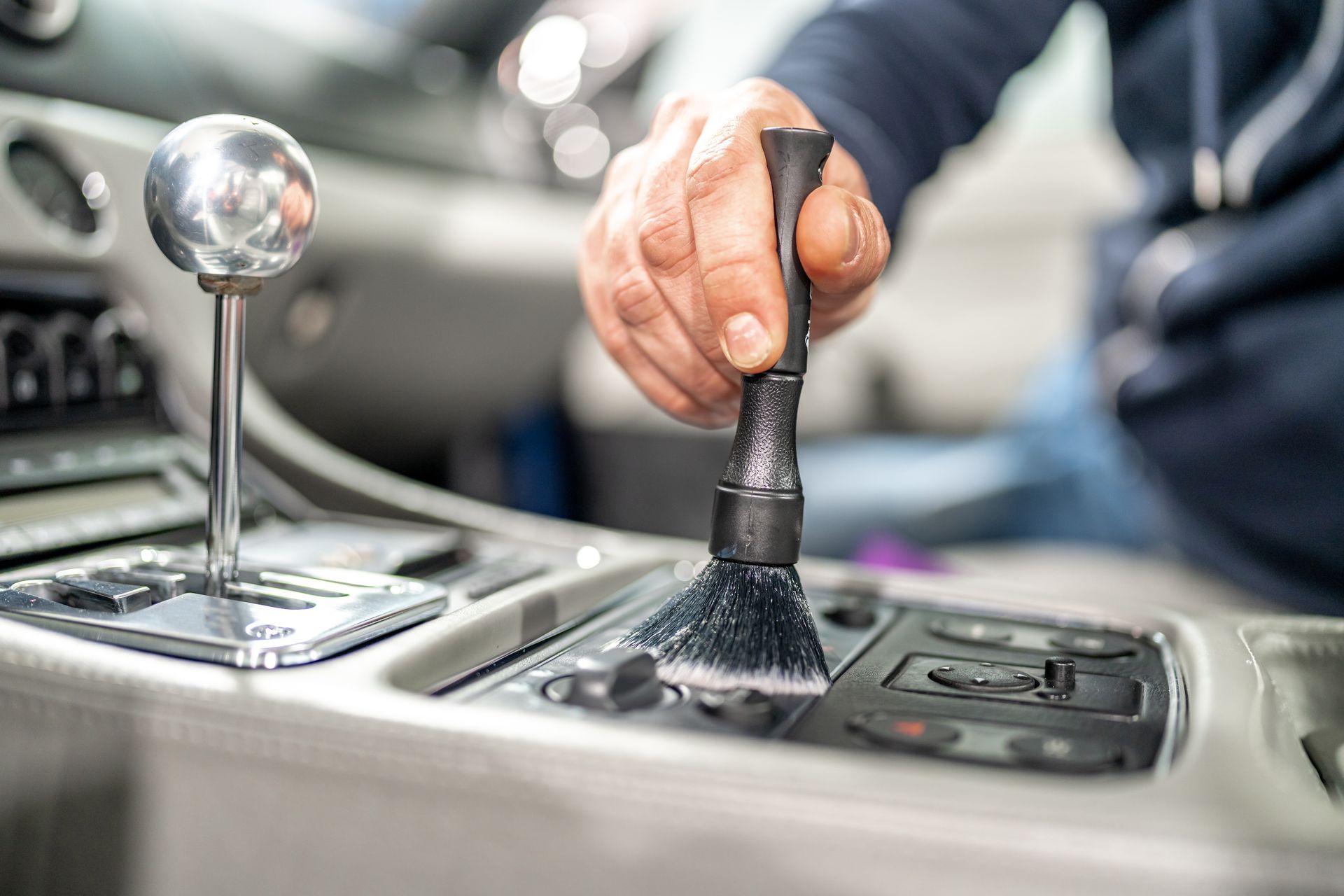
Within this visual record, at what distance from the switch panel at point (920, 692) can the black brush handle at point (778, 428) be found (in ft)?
0.19

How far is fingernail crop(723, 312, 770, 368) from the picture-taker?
1.25ft

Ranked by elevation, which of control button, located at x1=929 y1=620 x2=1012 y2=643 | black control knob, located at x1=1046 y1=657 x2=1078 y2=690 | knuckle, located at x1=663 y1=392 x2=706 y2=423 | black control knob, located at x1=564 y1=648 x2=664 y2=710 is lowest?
control button, located at x1=929 y1=620 x2=1012 y2=643

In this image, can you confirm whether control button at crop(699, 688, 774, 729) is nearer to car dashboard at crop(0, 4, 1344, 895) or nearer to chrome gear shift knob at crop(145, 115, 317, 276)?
car dashboard at crop(0, 4, 1344, 895)

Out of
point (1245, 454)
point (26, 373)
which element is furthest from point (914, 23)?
point (26, 373)

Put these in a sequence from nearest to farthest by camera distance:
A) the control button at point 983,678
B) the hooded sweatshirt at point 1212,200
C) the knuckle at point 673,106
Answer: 1. the control button at point 983,678
2. the knuckle at point 673,106
3. the hooded sweatshirt at point 1212,200

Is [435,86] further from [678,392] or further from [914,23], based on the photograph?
[678,392]

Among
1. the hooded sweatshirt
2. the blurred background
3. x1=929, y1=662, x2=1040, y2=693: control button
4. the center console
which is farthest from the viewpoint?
the blurred background

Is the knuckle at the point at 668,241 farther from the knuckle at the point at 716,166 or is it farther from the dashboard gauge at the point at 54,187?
the dashboard gauge at the point at 54,187

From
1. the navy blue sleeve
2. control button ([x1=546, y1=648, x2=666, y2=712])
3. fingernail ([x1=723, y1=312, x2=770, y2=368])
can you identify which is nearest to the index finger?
fingernail ([x1=723, y1=312, x2=770, y2=368])

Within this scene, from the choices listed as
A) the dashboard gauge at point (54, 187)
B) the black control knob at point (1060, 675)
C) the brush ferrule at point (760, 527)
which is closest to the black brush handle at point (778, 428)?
the brush ferrule at point (760, 527)

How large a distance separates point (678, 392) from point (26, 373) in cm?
32

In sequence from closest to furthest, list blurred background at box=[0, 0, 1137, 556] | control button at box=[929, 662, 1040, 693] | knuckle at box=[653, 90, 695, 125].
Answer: control button at box=[929, 662, 1040, 693], knuckle at box=[653, 90, 695, 125], blurred background at box=[0, 0, 1137, 556]

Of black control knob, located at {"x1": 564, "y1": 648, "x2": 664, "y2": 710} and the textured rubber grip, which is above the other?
the textured rubber grip

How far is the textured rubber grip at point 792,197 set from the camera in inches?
15.3
